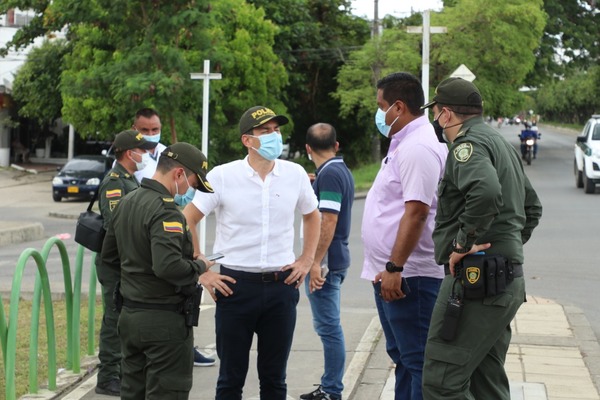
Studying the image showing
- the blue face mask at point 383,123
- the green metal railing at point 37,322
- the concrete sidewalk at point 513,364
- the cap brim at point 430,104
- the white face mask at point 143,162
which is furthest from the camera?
the concrete sidewalk at point 513,364

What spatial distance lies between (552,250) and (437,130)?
11190 mm

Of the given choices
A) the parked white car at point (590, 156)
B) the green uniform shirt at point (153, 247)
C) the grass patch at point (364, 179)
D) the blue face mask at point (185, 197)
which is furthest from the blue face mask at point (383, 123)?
the grass patch at point (364, 179)

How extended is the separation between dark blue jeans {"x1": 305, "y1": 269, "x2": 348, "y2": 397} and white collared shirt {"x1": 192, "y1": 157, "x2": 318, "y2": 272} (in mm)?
982

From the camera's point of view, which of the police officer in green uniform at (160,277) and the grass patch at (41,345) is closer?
the police officer in green uniform at (160,277)

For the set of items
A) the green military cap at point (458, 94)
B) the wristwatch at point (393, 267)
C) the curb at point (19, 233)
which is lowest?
the curb at point (19, 233)

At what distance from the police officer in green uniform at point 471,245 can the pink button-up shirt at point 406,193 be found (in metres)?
0.39

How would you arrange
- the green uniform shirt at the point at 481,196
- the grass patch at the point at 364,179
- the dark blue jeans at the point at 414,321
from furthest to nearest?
1. the grass patch at the point at 364,179
2. the dark blue jeans at the point at 414,321
3. the green uniform shirt at the point at 481,196

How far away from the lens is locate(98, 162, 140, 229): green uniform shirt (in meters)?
6.54

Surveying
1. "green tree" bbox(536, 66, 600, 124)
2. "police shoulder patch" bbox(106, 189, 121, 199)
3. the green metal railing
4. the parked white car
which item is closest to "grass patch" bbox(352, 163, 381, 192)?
the parked white car

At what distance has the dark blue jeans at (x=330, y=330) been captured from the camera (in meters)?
6.71

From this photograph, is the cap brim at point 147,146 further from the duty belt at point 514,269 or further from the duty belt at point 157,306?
the duty belt at point 514,269

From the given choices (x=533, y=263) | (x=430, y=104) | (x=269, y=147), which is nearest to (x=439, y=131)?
(x=430, y=104)

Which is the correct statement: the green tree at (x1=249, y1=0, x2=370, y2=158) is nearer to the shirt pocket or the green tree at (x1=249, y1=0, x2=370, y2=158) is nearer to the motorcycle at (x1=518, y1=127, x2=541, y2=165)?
the motorcycle at (x1=518, y1=127, x2=541, y2=165)

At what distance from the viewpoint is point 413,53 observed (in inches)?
1409
